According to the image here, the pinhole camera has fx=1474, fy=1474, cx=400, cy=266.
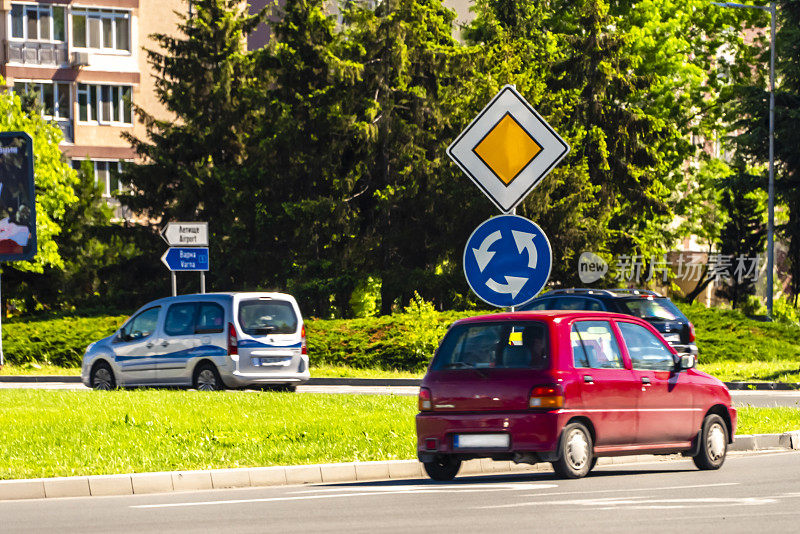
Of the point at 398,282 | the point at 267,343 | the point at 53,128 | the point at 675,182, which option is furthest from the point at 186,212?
the point at 267,343

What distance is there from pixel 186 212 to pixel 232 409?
109 ft

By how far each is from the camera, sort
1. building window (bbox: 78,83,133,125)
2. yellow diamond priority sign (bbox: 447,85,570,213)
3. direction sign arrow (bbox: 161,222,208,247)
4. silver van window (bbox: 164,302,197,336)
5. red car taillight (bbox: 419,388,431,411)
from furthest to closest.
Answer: building window (bbox: 78,83,133,125), direction sign arrow (bbox: 161,222,208,247), silver van window (bbox: 164,302,197,336), red car taillight (bbox: 419,388,431,411), yellow diamond priority sign (bbox: 447,85,570,213)

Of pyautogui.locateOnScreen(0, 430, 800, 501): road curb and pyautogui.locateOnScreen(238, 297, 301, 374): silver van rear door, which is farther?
pyautogui.locateOnScreen(238, 297, 301, 374): silver van rear door

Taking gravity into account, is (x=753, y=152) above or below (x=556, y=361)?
above

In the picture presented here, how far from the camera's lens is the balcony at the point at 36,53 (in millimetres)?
61531

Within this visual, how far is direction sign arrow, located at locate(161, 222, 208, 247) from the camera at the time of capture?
2889 centimetres

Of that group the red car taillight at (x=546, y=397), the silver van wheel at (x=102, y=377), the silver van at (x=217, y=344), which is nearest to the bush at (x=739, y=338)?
the silver van at (x=217, y=344)

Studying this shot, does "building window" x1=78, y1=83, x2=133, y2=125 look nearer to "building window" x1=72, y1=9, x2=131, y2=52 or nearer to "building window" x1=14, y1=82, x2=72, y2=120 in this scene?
"building window" x1=14, y1=82, x2=72, y2=120

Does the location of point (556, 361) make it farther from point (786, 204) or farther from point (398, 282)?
point (786, 204)

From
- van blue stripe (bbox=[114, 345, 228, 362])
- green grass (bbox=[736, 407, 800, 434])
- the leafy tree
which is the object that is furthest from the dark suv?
the leafy tree

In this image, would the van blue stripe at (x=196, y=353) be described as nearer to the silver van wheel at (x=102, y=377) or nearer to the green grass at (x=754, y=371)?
the silver van wheel at (x=102, y=377)

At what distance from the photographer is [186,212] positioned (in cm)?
5150

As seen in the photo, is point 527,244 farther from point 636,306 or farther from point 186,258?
point 186,258

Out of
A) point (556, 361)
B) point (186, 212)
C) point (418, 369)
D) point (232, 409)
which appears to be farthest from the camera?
point (186, 212)
